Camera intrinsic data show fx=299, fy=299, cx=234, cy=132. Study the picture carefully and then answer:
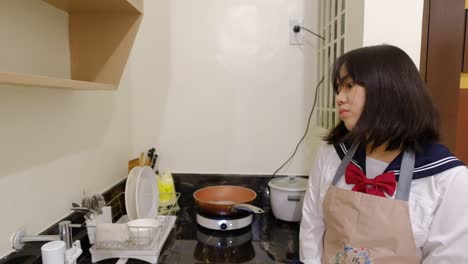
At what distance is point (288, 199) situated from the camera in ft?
4.28

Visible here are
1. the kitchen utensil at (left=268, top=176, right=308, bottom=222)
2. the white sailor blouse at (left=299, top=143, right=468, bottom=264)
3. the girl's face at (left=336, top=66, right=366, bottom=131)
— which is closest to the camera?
the white sailor blouse at (left=299, top=143, right=468, bottom=264)

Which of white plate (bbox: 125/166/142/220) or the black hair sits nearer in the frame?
the black hair

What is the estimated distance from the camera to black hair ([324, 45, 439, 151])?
2.61 feet

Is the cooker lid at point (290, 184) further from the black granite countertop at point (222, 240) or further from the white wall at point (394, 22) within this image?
the white wall at point (394, 22)

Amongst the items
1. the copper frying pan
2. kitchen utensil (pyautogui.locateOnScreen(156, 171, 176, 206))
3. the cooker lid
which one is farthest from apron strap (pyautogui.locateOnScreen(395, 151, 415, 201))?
kitchen utensil (pyautogui.locateOnScreen(156, 171, 176, 206))

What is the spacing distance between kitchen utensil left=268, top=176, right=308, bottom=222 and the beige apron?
1.34 feet

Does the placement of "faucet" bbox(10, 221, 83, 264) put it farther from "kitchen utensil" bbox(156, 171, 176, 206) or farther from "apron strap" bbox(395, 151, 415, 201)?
Result: "apron strap" bbox(395, 151, 415, 201)

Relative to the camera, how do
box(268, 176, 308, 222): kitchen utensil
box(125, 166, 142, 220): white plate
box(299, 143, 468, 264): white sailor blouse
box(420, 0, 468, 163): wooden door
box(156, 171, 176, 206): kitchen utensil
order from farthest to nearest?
box(156, 171, 176, 206): kitchen utensil < box(268, 176, 308, 222): kitchen utensil < box(125, 166, 142, 220): white plate < box(420, 0, 468, 163): wooden door < box(299, 143, 468, 264): white sailor blouse

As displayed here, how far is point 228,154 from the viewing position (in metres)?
1.55

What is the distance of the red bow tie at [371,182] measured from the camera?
31.4 inches

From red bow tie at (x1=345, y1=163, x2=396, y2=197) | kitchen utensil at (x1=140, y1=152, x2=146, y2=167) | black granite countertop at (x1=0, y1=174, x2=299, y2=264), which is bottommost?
black granite countertop at (x1=0, y1=174, x2=299, y2=264)

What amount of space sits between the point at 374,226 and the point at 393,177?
0.14 m

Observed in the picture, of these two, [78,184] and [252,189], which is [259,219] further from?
[78,184]

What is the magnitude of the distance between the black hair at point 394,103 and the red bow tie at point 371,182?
104 millimetres
